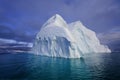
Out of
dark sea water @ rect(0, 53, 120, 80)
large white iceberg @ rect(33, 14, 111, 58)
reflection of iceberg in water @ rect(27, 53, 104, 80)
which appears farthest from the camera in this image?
large white iceberg @ rect(33, 14, 111, 58)

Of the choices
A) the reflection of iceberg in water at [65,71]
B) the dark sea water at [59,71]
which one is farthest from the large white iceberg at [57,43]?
the reflection of iceberg in water at [65,71]

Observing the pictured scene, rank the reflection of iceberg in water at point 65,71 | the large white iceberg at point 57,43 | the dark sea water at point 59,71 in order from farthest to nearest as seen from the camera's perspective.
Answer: the large white iceberg at point 57,43
the reflection of iceberg in water at point 65,71
the dark sea water at point 59,71

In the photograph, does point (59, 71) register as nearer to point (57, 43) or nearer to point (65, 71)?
point (65, 71)

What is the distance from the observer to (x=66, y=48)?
4903 centimetres

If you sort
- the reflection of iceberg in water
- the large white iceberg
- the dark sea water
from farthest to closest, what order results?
the large white iceberg, the reflection of iceberg in water, the dark sea water

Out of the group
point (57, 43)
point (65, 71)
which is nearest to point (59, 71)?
point (65, 71)

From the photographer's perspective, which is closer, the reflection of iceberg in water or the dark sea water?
the dark sea water

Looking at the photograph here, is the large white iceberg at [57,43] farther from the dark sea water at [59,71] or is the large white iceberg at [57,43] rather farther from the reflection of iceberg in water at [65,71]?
the reflection of iceberg in water at [65,71]

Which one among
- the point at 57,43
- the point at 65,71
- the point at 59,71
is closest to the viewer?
the point at 59,71

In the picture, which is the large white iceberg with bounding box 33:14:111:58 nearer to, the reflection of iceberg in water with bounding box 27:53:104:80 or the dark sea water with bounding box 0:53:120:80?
the dark sea water with bounding box 0:53:120:80

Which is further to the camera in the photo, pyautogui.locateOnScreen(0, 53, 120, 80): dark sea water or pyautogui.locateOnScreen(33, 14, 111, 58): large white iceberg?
pyautogui.locateOnScreen(33, 14, 111, 58): large white iceberg

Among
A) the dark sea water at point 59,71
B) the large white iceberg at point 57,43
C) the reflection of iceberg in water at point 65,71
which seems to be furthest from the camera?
the large white iceberg at point 57,43

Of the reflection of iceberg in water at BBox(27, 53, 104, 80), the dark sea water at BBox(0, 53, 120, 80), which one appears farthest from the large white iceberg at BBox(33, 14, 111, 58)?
the reflection of iceberg in water at BBox(27, 53, 104, 80)

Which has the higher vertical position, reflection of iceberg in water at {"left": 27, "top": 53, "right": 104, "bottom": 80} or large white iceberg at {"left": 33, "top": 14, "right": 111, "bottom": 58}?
large white iceberg at {"left": 33, "top": 14, "right": 111, "bottom": 58}
